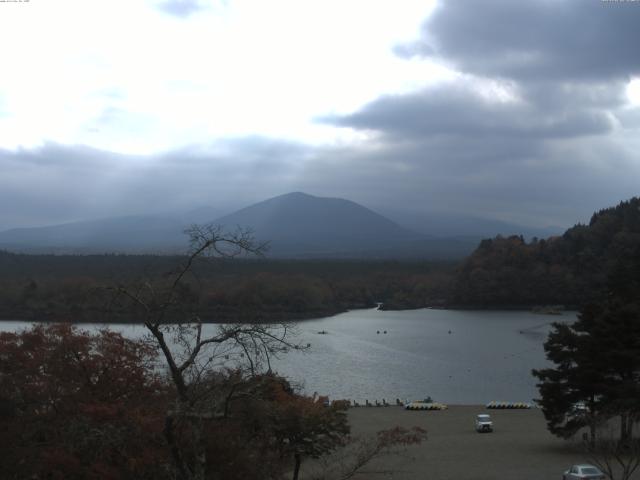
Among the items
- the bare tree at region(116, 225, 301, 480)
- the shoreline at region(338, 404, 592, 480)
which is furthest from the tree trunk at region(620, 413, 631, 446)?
Answer: the bare tree at region(116, 225, 301, 480)

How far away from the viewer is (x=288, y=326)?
13.1 feet

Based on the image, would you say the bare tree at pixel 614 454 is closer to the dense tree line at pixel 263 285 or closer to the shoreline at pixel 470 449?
the shoreline at pixel 470 449

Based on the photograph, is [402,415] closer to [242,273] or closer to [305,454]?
[305,454]

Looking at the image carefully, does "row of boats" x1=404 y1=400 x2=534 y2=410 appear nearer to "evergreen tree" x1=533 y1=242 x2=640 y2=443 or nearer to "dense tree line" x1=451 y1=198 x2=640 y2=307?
"evergreen tree" x1=533 y1=242 x2=640 y2=443

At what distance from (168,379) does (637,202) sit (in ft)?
197

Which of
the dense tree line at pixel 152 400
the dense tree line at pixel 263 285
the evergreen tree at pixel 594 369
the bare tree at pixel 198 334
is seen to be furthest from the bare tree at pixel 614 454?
the dense tree line at pixel 263 285

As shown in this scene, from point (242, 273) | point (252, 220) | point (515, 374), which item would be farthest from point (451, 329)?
point (252, 220)

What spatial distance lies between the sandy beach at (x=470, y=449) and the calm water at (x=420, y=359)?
111 inches

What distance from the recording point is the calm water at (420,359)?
20750 millimetres

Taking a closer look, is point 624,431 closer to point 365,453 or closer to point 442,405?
point 365,453

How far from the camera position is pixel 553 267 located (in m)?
54.8

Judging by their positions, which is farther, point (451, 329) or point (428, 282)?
point (428, 282)

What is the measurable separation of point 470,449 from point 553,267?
151 ft

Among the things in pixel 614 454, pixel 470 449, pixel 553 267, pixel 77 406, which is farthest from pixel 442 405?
pixel 553 267
